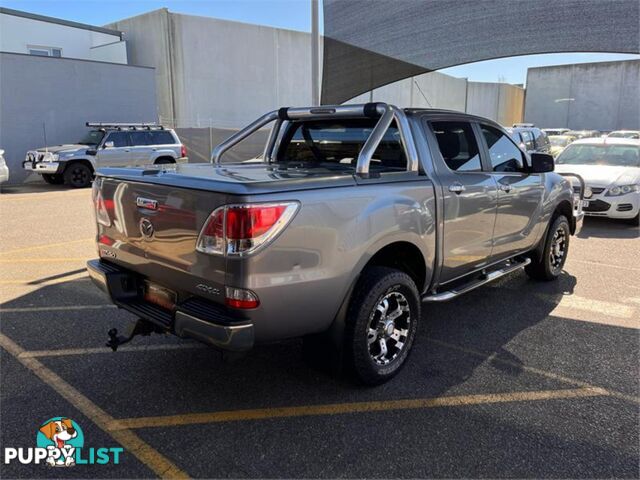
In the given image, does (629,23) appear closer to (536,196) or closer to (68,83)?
(536,196)

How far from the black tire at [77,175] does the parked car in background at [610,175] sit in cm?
1326

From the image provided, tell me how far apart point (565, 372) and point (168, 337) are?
10.3ft

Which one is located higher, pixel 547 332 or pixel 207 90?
pixel 207 90

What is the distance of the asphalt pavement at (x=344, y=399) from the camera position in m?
2.71

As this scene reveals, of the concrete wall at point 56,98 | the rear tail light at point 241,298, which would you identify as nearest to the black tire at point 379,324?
the rear tail light at point 241,298

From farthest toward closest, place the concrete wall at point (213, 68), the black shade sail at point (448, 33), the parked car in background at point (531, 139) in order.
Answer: the concrete wall at point (213, 68), the parked car in background at point (531, 139), the black shade sail at point (448, 33)

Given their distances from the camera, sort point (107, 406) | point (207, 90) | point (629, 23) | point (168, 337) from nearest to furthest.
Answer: point (107, 406) → point (168, 337) → point (629, 23) → point (207, 90)

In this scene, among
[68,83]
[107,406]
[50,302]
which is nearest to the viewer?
[107,406]

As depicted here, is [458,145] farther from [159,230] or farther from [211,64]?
[211,64]

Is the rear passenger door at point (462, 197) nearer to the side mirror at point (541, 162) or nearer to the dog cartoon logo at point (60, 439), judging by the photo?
the side mirror at point (541, 162)

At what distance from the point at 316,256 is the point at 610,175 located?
8.65 metres

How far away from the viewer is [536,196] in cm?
521

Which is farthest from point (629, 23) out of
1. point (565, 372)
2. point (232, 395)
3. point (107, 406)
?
point (107, 406)

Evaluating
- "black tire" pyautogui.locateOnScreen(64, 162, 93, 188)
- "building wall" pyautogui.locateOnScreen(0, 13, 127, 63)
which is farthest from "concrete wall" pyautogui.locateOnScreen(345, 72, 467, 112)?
"black tire" pyautogui.locateOnScreen(64, 162, 93, 188)
